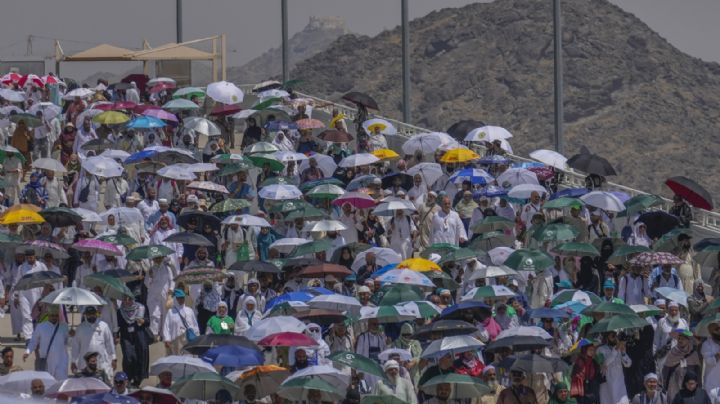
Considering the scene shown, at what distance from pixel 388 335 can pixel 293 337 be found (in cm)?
180

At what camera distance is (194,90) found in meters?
36.0

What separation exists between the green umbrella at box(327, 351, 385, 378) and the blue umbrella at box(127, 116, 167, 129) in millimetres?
13915

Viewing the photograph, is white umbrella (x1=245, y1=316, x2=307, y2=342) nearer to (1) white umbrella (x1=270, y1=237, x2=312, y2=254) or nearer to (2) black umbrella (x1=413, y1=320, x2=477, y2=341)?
(2) black umbrella (x1=413, y1=320, x2=477, y2=341)

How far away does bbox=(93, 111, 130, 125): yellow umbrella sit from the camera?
31.7 m

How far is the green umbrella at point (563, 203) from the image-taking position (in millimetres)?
25656

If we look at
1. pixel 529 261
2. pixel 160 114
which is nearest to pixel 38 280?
pixel 529 261

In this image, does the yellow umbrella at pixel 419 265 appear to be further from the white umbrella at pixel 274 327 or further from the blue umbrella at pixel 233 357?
the blue umbrella at pixel 233 357

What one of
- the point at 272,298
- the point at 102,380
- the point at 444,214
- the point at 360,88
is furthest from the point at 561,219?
the point at 360,88

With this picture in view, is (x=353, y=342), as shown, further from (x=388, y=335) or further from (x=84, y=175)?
(x=84, y=175)

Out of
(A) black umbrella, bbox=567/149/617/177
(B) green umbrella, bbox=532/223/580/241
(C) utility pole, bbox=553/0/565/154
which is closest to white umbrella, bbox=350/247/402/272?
(B) green umbrella, bbox=532/223/580/241

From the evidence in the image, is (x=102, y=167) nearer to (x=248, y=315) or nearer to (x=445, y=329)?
(x=248, y=315)

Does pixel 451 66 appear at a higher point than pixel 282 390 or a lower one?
higher

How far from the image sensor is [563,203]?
2572 centimetres

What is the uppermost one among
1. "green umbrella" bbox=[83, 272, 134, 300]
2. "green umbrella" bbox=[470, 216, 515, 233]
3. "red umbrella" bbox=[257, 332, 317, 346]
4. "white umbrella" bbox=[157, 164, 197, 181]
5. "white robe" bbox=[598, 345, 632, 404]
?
"white umbrella" bbox=[157, 164, 197, 181]
